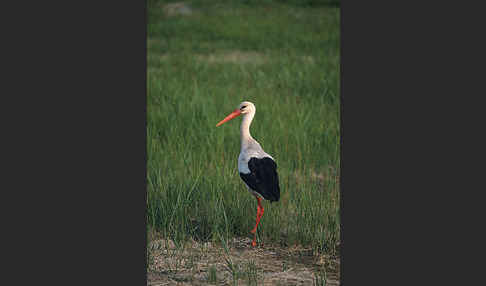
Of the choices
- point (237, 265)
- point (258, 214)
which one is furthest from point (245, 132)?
point (237, 265)

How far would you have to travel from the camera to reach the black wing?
3596 millimetres

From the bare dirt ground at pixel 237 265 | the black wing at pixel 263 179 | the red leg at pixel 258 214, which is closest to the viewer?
the bare dirt ground at pixel 237 265

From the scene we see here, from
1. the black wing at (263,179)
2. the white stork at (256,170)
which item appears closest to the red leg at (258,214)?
the white stork at (256,170)

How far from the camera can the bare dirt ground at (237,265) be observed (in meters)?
3.49

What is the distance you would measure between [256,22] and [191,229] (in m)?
3.21

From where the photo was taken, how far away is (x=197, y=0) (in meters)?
5.66

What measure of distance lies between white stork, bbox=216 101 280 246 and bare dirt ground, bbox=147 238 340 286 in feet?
0.50

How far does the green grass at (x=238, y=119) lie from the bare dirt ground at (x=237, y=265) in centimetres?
9

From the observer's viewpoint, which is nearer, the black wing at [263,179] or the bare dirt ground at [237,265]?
the bare dirt ground at [237,265]

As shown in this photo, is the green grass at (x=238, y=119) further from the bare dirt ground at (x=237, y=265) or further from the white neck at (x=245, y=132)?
the white neck at (x=245, y=132)

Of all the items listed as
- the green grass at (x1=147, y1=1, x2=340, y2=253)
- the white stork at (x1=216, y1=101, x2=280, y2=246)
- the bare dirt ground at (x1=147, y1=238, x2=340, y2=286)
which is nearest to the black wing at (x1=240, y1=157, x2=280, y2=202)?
the white stork at (x1=216, y1=101, x2=280, y2=246)

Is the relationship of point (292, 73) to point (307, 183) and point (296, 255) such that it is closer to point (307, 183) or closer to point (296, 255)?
point (307, 183)

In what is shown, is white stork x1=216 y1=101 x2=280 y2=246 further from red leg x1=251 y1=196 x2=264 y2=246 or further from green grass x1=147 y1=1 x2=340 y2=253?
green grass x1=147 y1=1 x2=340 y2=253

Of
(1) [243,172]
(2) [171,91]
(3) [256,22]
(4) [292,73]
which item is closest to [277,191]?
(1) [243,172]
